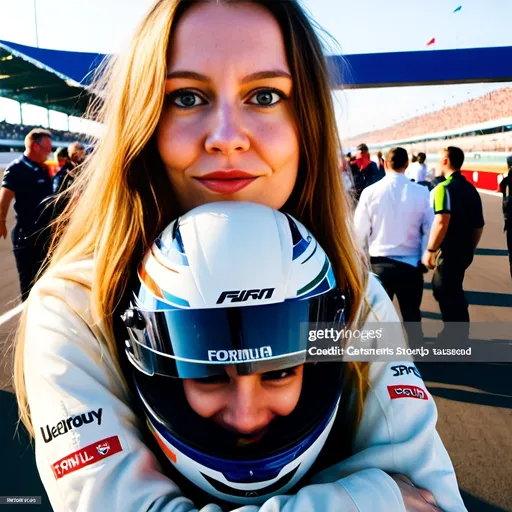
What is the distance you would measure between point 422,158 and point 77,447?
33.9 ft

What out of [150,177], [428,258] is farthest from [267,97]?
[428,258]

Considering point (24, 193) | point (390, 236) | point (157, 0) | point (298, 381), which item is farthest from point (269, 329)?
point (24, 193)

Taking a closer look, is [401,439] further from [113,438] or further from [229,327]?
[113,438]

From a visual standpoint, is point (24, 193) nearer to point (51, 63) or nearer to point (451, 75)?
point (51, 63)

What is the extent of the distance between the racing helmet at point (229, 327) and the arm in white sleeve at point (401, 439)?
3.8 inches

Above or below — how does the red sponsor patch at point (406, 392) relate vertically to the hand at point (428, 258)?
above

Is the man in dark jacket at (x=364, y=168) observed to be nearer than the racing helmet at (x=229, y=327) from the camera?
No

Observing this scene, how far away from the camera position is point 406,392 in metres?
1.03

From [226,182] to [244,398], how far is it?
0.44m

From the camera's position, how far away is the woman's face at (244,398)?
34.0 inches

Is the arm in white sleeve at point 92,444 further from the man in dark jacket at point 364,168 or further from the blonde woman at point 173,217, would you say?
the man in dark jacket at point 364,168

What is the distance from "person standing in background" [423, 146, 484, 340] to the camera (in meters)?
4.36

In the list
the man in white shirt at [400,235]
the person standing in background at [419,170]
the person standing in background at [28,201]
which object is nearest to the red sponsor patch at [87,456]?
the man in white shirt at [400,235]

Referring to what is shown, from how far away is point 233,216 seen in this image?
89cm
